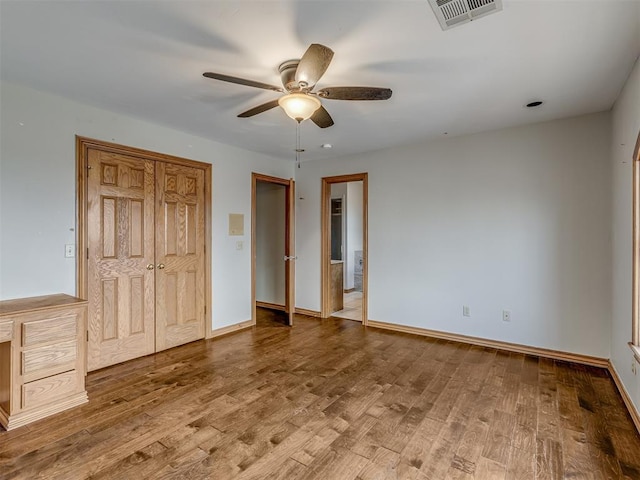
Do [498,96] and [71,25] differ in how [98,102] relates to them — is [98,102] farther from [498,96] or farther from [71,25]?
[498,96]

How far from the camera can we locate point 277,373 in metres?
3.04

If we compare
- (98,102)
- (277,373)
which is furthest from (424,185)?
(98,102)

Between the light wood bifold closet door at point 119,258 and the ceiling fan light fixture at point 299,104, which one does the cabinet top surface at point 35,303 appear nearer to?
the light wood bifold closet door at point 119,258

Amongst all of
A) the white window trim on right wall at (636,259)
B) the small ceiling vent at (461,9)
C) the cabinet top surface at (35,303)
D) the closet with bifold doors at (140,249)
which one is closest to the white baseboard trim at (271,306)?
the closet with bifold doors at (140,249)

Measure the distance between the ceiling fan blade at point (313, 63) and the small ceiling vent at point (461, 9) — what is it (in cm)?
58

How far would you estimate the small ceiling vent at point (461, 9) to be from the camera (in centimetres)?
166

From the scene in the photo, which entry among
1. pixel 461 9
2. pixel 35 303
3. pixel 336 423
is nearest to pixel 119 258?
pixel 35 303

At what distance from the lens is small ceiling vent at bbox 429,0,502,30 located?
5.45ft

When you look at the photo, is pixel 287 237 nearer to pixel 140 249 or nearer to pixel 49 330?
pixel 140 249

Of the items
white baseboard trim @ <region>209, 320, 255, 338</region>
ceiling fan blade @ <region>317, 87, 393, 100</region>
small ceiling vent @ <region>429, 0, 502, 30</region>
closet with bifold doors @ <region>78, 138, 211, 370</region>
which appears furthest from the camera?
white baseboard trim @ <region>209, 320, 255, 338</region>

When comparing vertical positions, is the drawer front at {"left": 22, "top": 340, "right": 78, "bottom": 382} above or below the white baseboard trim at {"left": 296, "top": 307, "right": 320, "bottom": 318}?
above

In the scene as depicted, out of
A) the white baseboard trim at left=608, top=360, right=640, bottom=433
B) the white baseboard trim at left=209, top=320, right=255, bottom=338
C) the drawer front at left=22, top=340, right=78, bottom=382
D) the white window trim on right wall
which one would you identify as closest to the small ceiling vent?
the white window trim on right wall

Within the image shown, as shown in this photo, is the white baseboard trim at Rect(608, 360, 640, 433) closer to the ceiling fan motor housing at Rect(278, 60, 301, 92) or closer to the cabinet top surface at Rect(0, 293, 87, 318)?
the ceiling fan motor housing at Rect(278, 60, 301, 92)

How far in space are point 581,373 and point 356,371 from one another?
6.87 feet
